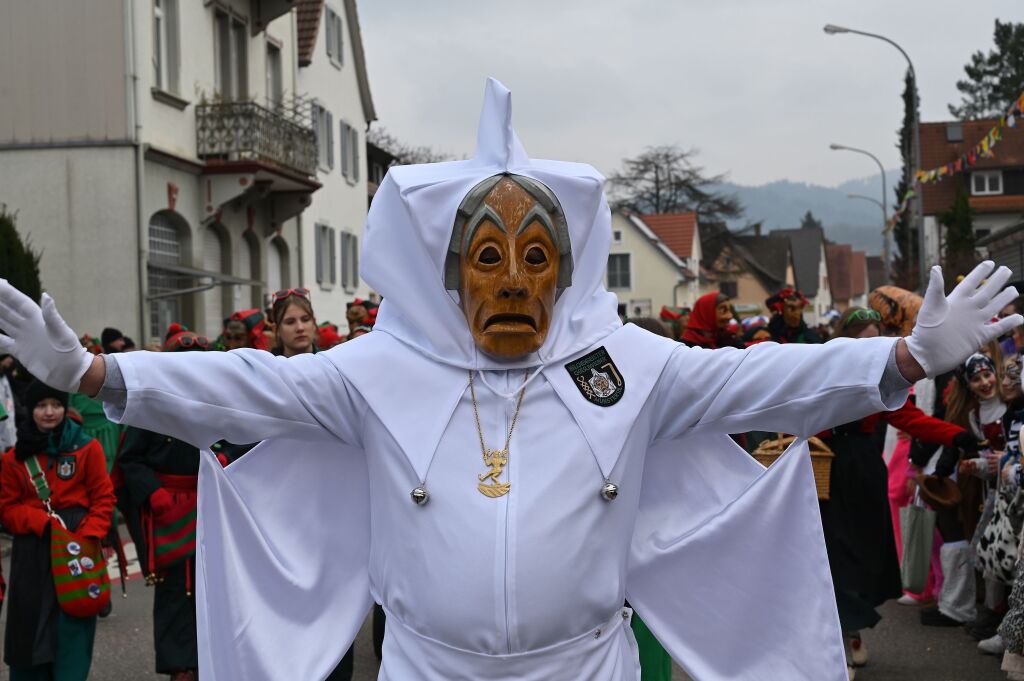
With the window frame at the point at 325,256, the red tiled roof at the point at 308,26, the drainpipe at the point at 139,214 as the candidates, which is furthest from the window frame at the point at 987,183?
the drainpipe at the point at 139,214

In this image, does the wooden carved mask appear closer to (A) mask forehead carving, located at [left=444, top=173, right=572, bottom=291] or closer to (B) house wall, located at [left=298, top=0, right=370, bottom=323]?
(A) mask forehead carving, located at [left=444, top=173, right=572, bottom=291]

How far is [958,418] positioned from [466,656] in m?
5.61

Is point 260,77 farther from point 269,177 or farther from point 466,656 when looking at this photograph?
point 466,656

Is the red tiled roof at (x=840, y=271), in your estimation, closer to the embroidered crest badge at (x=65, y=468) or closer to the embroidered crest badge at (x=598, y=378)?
the embroidered crest badge at (x=65, y=468)

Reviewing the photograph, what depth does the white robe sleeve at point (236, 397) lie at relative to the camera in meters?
3.56

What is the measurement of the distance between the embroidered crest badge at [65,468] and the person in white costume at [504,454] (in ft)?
10.3

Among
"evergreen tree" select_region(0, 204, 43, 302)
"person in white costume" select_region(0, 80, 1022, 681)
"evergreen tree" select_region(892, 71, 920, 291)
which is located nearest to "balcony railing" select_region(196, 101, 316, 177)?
"evergreen tree" select_region(0, 204, 43, 302)

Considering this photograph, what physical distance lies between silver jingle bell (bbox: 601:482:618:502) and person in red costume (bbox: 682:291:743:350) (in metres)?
5.26

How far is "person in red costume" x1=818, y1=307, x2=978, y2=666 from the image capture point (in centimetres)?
753

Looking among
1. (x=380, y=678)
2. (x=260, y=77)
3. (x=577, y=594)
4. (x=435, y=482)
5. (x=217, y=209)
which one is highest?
(x=260, y=77)

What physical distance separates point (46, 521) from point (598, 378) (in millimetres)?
3917

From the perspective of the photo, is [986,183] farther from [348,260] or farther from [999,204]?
[348,260]

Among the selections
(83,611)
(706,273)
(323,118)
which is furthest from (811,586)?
(706,273)

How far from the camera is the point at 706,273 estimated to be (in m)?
73.9
